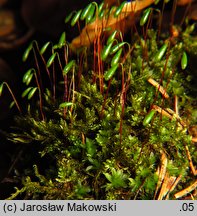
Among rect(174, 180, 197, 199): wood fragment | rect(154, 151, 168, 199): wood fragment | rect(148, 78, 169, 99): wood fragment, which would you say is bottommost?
rect(174, 180, 197, 199): wood fragment

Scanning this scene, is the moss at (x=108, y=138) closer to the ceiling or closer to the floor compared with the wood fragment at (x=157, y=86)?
closer to the floor

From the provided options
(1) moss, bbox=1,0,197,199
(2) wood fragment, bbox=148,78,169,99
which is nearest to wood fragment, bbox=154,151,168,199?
(1) moss, bbox=1,0,197,199

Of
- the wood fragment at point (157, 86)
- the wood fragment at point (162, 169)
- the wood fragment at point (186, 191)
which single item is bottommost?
the wood fragment at point (186, 191)

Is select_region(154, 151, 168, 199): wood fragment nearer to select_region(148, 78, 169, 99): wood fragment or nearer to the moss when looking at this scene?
the moss

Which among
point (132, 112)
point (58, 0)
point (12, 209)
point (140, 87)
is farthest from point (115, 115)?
point (58, 0)

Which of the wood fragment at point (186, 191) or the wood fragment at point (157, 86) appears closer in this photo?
the wood fragment at point (186, 191)

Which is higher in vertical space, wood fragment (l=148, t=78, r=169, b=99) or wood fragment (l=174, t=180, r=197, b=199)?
wood fragment (l=148, t=78, r=169, b=99)

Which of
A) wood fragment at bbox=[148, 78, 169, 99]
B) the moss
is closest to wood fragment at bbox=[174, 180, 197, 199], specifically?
the moss

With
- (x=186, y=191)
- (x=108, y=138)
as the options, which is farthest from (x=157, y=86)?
(x=186, y=191)

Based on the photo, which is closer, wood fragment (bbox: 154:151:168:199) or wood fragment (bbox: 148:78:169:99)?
wood fragment (bbox: 154:151:168:199)

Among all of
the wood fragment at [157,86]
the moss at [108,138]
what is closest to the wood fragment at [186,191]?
the moss at [108,138]

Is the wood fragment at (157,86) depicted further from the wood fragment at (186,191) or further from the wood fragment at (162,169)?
the wood fragment at (186,191)
